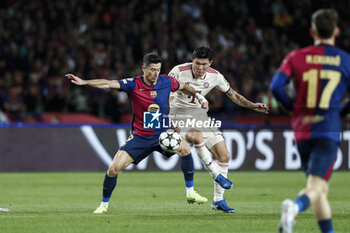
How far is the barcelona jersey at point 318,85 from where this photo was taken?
19.1 ft

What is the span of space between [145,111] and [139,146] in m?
0.49

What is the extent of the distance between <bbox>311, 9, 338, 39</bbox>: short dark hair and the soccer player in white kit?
3.37 m

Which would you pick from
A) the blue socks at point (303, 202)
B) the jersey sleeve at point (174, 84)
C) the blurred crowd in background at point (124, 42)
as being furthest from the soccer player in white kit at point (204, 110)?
the blurred crowd in background at point (124, 42)

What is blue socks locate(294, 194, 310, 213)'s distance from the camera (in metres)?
5.50

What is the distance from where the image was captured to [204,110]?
33.1 feet

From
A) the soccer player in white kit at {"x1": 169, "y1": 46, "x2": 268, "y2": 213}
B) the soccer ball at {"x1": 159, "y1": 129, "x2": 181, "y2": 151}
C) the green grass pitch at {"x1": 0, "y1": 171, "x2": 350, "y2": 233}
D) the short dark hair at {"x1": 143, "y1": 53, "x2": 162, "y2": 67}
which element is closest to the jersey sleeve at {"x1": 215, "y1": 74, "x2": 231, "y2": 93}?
the soccer player in white kit at {"x1": 169, "y1": 46, "x2": 268, "y2": 213}

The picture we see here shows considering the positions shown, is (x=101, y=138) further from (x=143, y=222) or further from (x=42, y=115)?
(x=143, y=222)

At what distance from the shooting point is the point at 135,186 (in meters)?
13.8

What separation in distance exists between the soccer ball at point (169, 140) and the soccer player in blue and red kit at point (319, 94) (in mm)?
3295

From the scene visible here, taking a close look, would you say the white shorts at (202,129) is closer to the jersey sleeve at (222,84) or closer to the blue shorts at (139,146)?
Result: the jersey sleeve at (222,84)

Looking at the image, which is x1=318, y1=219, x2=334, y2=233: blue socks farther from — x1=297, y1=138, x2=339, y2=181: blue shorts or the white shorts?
the white shorts

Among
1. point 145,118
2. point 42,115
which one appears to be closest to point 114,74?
point 42,115

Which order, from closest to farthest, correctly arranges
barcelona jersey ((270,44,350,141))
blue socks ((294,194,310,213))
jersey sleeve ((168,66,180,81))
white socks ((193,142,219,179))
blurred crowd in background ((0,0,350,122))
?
blue socks ((294,194,310,213)) → barcelona jersey ((270,44,350,141)) → white socks ((193,142,219,179)) → jersey sleeve ((168,66,180,81)) → blurred crowd in background ((0,0,350,122))

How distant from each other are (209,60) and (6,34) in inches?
458
